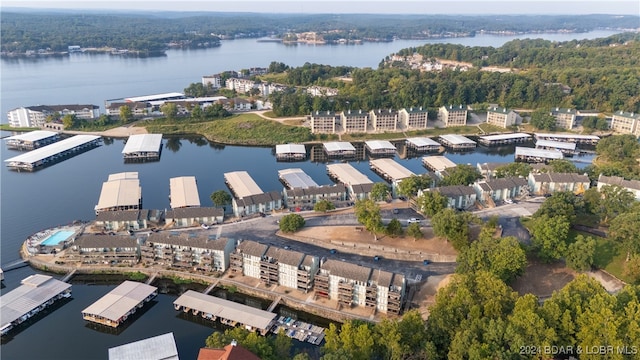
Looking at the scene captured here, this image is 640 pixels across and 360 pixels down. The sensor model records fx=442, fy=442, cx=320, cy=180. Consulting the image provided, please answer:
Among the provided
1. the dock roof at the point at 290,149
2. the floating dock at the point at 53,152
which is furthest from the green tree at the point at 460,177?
the floating dock at the point at 53,152

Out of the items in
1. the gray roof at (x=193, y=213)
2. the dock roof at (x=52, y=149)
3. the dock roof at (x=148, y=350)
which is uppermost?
the dock roof at (x=52, y=149)

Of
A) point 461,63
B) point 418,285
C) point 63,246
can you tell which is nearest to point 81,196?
point 63,246

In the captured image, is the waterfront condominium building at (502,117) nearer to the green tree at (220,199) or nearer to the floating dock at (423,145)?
the floating dock at (423,145)

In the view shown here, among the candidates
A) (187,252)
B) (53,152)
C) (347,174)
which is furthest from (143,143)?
(187,252)

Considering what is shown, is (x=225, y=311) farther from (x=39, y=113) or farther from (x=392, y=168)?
(x=39, y=113)

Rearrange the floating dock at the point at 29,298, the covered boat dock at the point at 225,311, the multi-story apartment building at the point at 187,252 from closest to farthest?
1. the covered boat dock at the point at 225,311
2. the floating dock at the point at 29,298
3. the multi-story apartment building at the point at 187,252

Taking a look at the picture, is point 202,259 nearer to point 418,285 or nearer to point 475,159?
point 418,285
